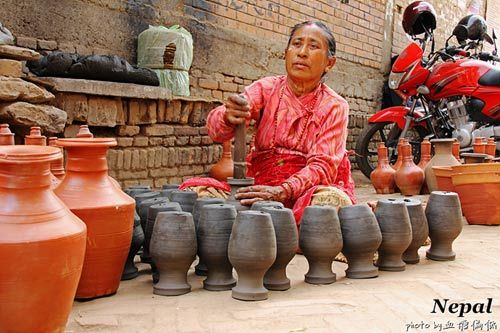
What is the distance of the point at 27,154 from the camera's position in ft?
4.69

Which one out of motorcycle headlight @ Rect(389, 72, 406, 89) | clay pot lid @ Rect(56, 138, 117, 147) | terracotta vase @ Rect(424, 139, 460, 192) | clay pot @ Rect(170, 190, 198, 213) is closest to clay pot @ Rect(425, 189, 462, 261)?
clay pot @ Rect(170, 190, 198, 213)

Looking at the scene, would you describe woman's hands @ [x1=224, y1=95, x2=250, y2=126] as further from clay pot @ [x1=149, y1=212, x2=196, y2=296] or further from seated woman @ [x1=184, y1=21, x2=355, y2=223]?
clay pot @ [x1=149, y1=212, x2=196, y2=296]

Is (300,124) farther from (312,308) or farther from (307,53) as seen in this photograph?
(312,308)

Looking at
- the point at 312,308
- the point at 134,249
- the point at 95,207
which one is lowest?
the point at 312,308

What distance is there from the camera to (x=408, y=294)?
208cm

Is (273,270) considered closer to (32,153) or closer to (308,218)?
(308,218)

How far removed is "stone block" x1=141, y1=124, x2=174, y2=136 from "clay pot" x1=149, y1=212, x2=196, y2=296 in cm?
251

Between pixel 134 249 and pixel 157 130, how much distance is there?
2394 millimetres

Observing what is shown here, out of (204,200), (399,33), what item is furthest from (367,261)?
(399,33)

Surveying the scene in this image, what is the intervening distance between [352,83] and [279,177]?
566 centimetres

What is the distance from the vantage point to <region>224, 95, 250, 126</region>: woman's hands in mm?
2643

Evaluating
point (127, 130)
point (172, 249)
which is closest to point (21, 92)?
point (127, 130)

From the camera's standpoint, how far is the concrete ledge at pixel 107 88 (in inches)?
144

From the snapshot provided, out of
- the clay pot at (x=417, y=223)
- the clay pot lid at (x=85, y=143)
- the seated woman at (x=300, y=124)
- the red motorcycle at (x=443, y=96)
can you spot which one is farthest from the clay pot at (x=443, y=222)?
the red motorcycle at (x=443, y=96)
